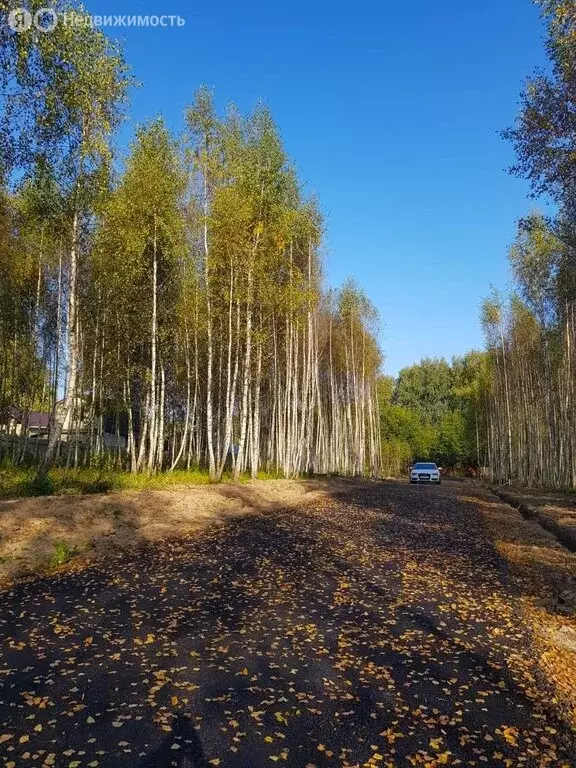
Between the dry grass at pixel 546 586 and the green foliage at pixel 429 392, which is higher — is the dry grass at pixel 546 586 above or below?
below

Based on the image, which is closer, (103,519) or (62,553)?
(62,553)

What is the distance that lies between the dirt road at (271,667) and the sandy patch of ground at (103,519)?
0.94 meters

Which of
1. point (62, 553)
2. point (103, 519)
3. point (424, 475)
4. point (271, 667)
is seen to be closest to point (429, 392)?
point (424, 475)

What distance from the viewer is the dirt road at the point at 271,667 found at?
412cm

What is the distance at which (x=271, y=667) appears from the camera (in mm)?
5625

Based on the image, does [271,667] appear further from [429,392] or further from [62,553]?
[429,392]

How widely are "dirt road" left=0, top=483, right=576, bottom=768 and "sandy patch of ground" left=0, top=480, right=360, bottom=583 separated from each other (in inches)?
37.1

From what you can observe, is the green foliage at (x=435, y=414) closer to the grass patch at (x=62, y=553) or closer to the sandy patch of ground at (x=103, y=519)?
the sandy patch of ground at (x=103, y=519)

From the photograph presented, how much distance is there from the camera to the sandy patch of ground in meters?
9.91

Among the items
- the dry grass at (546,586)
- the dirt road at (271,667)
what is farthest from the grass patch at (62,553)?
the dry grass at (546,586)

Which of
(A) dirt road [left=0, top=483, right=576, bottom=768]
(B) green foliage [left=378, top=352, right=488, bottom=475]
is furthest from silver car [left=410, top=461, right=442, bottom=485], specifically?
(A) dirt road [left=0, top=483, right=576, bottom=768]

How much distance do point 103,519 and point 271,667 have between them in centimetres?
800

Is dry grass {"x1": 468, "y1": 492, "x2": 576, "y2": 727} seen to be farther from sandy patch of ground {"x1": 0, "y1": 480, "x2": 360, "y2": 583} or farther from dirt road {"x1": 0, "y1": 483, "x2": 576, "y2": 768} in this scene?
sandy patch of ground {"x1": 0, "y1": 480, "x2": 360, "y2": 583}

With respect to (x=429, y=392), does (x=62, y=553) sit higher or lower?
lower
